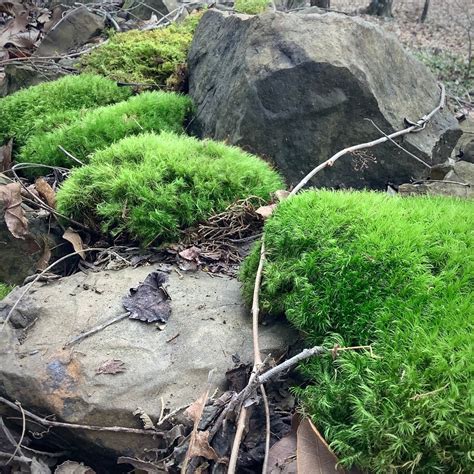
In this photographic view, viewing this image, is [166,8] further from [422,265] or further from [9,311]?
[422,265]

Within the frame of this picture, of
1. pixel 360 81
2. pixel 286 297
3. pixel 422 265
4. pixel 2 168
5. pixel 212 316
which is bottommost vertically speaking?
pixel 2 168

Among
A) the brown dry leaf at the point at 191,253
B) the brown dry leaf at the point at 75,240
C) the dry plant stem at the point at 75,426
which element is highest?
the brown dry leaf at the point at 191,253

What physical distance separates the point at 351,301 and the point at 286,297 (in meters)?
0.33

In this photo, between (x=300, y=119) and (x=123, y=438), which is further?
(x=300, y=119)

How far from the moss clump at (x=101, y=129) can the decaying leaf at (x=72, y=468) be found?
264cm

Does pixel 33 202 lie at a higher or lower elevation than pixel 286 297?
lower

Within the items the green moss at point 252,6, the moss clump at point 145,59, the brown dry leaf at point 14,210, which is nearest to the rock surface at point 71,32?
the moss clump at point 145,59

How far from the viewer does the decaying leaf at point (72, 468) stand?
86.9 inches

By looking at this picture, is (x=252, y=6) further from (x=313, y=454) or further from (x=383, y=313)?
(x=313, y=454)

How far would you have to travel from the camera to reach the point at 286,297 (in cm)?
241

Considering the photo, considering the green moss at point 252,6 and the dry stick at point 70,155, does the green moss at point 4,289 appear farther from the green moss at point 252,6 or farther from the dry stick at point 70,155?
the green moss at point 252,6

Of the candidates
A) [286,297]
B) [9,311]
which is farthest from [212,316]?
[9,311]

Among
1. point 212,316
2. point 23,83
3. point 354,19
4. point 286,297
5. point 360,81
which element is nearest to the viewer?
point 286,297

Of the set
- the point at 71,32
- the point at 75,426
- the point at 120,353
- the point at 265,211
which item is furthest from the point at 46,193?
the point at 71,32
